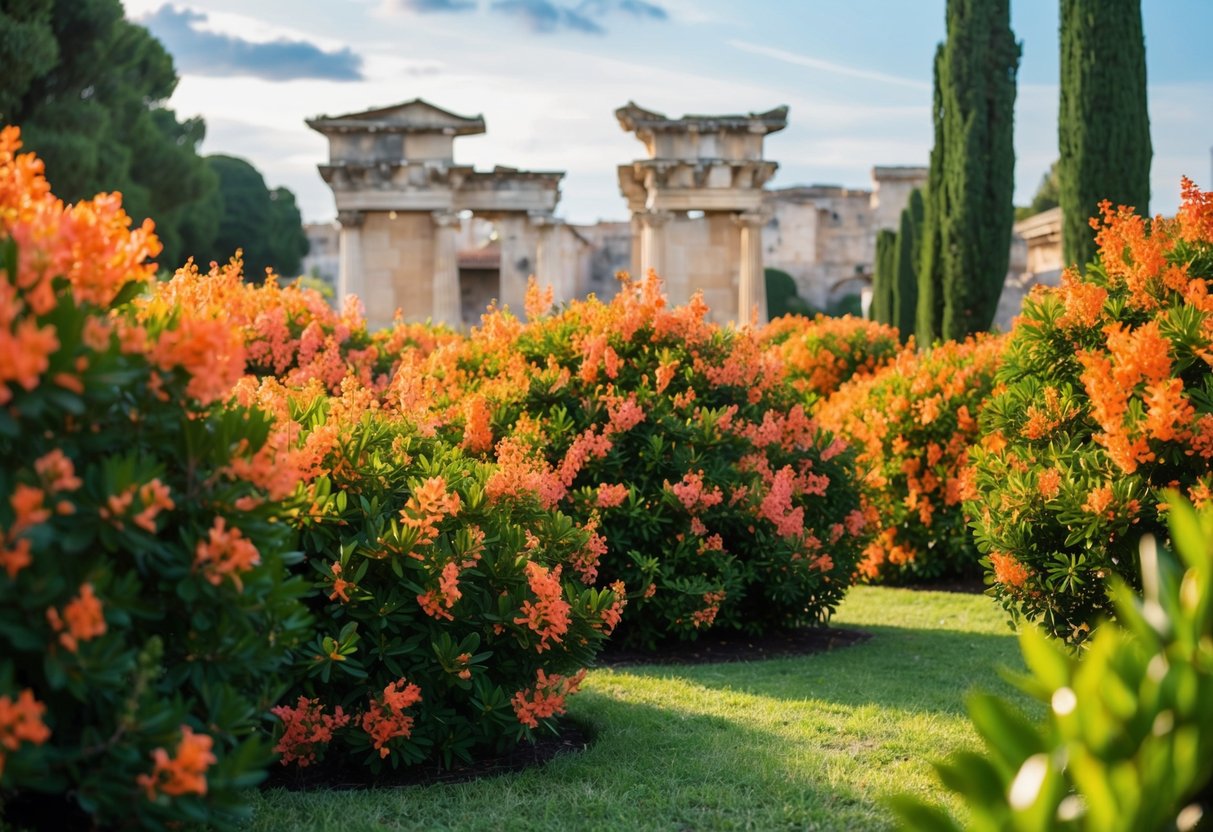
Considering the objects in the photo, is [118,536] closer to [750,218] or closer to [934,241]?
[934,241]

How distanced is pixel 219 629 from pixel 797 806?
2.73 meters

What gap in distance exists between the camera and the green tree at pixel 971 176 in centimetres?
2058

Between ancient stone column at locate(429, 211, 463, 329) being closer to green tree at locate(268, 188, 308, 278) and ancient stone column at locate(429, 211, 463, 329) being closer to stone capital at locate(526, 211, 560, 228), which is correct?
stone capital at locate(526, 211, 560, 228)

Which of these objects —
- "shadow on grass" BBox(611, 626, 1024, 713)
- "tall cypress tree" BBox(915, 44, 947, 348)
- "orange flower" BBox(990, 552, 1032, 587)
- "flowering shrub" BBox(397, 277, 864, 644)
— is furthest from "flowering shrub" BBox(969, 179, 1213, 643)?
"tall cypress tree" BBox(915, 44, 947, 348)

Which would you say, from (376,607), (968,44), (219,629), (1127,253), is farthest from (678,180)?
(219,629)

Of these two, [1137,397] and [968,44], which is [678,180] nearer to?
[968,44]

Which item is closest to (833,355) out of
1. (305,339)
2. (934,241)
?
(934,241)

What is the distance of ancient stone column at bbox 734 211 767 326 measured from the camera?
1042 inches

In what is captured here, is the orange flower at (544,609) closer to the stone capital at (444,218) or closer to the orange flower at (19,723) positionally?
the orange flower at (19,723)

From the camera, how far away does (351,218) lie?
27.8 meters

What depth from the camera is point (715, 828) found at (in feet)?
16.3

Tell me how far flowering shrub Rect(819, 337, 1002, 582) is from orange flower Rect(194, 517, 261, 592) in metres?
9.91

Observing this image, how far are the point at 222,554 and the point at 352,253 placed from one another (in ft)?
82.5

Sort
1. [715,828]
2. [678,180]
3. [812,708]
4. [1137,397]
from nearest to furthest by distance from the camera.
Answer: [715,828] < [1137,397] < [812,708] < [678,180]
